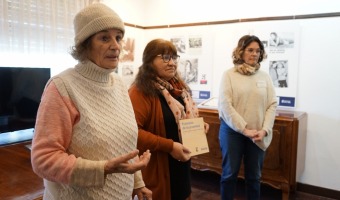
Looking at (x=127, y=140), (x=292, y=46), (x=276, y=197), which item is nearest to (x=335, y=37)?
(x=292, y=46)

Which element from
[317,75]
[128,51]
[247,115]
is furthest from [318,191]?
[128,51]

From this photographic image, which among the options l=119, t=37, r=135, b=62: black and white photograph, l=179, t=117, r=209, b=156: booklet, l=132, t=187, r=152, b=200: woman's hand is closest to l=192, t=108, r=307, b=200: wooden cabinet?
l=179, t=117, r=209, b=156: booklet

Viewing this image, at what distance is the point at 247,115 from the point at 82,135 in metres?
1.46

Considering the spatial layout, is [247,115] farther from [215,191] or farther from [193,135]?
[215,191]

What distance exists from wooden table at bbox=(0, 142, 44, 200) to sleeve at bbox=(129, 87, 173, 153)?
1.64ft

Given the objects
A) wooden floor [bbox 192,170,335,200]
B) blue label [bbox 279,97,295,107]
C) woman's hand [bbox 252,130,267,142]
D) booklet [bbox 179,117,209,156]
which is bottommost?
wooden floor [bbox 192,170,335,200]

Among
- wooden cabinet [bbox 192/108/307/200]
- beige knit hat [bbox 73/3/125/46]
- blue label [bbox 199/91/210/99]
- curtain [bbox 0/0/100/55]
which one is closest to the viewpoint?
beige knit hat [bbox 73/3/125/46]

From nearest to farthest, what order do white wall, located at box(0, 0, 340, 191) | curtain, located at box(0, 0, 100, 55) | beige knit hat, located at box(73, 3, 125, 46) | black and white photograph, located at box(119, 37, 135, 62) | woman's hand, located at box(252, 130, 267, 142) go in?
beige knit hat, located at box(73, 3, 125, 46), woman's hand, located at box(252, 130, 267, 142), curtain, located at box(0, 0, 100, 55), white wall, located at box(0, 0, 340, 191), black and white photograph, located at box(119, 37, 135, 62)

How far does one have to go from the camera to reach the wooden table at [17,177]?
1133 millimetres

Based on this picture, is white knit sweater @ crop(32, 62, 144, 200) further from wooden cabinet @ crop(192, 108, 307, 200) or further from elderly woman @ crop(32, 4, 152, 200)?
wooden cabinet @ crop(192, 108, 307, 200)

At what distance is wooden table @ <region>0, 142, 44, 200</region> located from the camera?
44.6 inches

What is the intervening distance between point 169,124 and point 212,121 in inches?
53.8

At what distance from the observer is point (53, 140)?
788 mm

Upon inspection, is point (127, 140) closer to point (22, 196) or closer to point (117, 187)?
point (117, 187)
